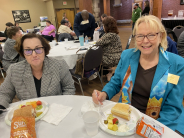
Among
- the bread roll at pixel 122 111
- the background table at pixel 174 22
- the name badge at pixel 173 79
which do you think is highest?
the background table at pixel 174 22

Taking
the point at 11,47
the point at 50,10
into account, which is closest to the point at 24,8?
the point at 50,10

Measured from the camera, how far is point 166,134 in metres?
0.77

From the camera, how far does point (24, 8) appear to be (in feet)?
33.2

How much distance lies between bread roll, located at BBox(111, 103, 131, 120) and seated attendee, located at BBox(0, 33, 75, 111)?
2.23 ft

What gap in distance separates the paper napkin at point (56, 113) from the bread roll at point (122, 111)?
0.34m

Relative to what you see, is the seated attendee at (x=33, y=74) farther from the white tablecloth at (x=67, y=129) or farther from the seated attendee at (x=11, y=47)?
the seated attendee at (x=11, y=47)

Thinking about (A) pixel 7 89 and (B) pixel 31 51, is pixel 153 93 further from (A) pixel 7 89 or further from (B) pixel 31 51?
(A) pixel 7 89

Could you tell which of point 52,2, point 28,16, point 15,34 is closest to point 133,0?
point 52,2

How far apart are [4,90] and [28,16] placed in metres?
10.8

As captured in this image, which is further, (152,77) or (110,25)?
(110,25)

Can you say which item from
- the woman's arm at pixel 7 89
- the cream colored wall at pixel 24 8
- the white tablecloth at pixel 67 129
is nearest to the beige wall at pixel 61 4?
the cream colored wall at pixel 24 8

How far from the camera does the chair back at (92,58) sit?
2368 mm

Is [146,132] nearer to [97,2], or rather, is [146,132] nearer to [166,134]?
[166,134]

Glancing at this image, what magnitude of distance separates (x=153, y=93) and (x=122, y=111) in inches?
15.2
